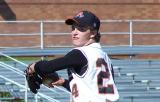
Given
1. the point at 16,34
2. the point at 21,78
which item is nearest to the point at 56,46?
the point at 16,34

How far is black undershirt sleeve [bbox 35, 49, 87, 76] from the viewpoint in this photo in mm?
4535

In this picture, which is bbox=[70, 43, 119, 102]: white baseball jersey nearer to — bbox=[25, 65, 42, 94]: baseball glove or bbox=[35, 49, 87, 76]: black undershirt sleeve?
bbox=[35, 49, 87, 76]: black undershirt sleeve

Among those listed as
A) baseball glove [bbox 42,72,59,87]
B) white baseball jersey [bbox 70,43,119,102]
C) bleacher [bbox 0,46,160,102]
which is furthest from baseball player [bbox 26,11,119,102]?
bleacher [bbox 0,46,160,102]

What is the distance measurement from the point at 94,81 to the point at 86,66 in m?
0.11

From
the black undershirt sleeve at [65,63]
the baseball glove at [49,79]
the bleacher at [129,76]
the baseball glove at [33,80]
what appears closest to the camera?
the black undershirt sleeve at [65,63]

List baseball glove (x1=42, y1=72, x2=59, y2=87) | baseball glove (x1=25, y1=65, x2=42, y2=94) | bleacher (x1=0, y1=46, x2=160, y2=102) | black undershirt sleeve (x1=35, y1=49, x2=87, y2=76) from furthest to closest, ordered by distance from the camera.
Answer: bleacher (x1=0, y1=46, x2=160, y2=102), baseball glove (x1=42, y1=72, x2=59, y2=87), baseball glove (x1=25, y1=65, x2=42, y2=94), black undershirt sleeve (x1=35, y1=49, x2=87, y2=76)

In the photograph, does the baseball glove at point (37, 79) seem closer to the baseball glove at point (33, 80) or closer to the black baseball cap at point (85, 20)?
the baseball glove at point (33, 80)

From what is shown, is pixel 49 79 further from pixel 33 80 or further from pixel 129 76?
pixel 129 76

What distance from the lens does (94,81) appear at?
15.0ft

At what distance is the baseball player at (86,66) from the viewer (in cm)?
455

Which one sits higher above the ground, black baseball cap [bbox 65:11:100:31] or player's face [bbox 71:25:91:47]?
black baseball cap [bbox 65:11:100:31]

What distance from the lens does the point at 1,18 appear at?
1928 cm

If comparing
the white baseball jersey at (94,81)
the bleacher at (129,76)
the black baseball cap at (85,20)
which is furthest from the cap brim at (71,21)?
the bleacher at (129,76)

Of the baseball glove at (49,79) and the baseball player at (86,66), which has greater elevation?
the baseball player at (86,66)
